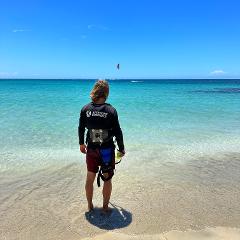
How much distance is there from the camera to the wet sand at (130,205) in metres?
4.62

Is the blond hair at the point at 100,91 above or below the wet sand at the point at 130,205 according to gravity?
above

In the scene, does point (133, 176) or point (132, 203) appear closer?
point (132, 203)

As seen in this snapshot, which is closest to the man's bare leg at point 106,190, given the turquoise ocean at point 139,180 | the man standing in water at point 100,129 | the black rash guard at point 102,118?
the man standing in water at point 100,129

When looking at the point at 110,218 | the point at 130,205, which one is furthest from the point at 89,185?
the point at 130,205

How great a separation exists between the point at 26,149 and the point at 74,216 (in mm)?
4620

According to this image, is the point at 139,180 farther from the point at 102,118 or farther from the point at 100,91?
the point at 100,91

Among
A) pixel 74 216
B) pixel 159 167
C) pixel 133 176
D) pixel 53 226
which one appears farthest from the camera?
pixel 159 167

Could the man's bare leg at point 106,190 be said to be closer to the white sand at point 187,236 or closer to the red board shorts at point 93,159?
the red board shorts at point 93,159

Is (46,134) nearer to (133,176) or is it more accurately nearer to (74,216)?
(133,176)

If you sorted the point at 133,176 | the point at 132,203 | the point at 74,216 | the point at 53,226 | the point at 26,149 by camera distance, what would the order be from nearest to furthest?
1. the point at 53,226
2. the point at 74,216
3. the point at 132,203
4. the point at 133,176
5. the point at 26,149

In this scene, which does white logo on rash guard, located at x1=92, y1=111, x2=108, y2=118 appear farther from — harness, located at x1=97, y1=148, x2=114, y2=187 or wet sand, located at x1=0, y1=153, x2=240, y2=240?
wet sand, located at x1=0, y1=153, x2=240, y2=240

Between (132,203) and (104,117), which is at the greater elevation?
(104,117)

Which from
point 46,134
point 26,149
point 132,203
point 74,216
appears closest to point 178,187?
point 132,203

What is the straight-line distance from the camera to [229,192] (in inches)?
238
